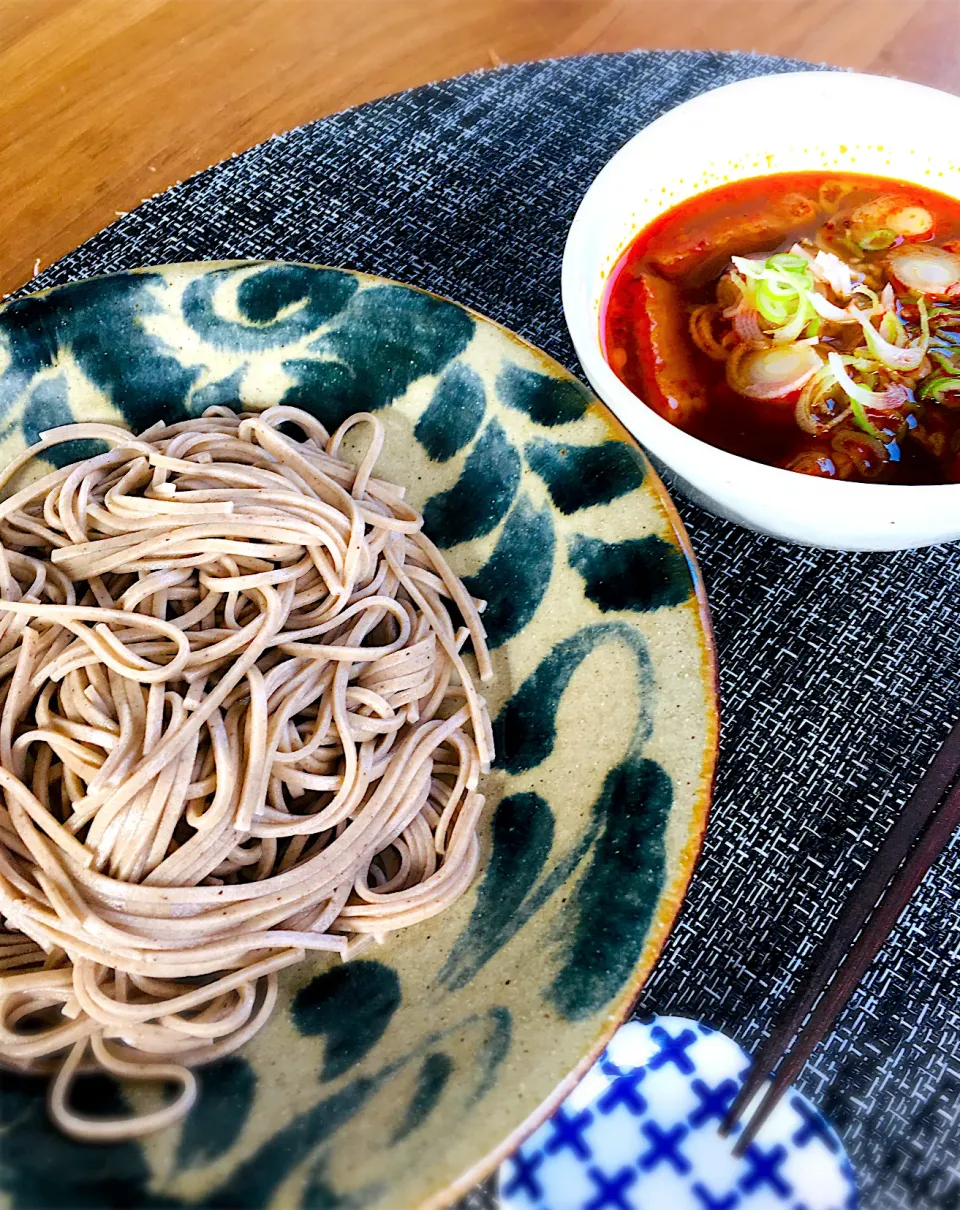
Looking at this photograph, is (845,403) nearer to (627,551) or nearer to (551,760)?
(627,551)

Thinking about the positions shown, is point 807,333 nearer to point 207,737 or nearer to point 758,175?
point 758,175

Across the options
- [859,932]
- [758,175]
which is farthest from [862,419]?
[859,932]

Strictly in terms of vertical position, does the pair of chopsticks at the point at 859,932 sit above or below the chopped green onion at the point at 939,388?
below

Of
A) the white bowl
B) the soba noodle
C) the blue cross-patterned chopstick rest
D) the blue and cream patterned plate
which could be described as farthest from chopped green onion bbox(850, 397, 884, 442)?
the blue cross-patterned chopstick rest

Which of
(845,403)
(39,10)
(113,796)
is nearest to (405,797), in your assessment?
(113,796)

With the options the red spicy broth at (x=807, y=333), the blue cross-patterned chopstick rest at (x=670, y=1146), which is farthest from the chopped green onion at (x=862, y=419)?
the blue cross-patterned chopstick rest at (x=670, y=1146)

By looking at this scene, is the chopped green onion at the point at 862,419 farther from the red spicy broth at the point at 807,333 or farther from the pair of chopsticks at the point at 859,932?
the pair of chopsticks at the point at 859,932
